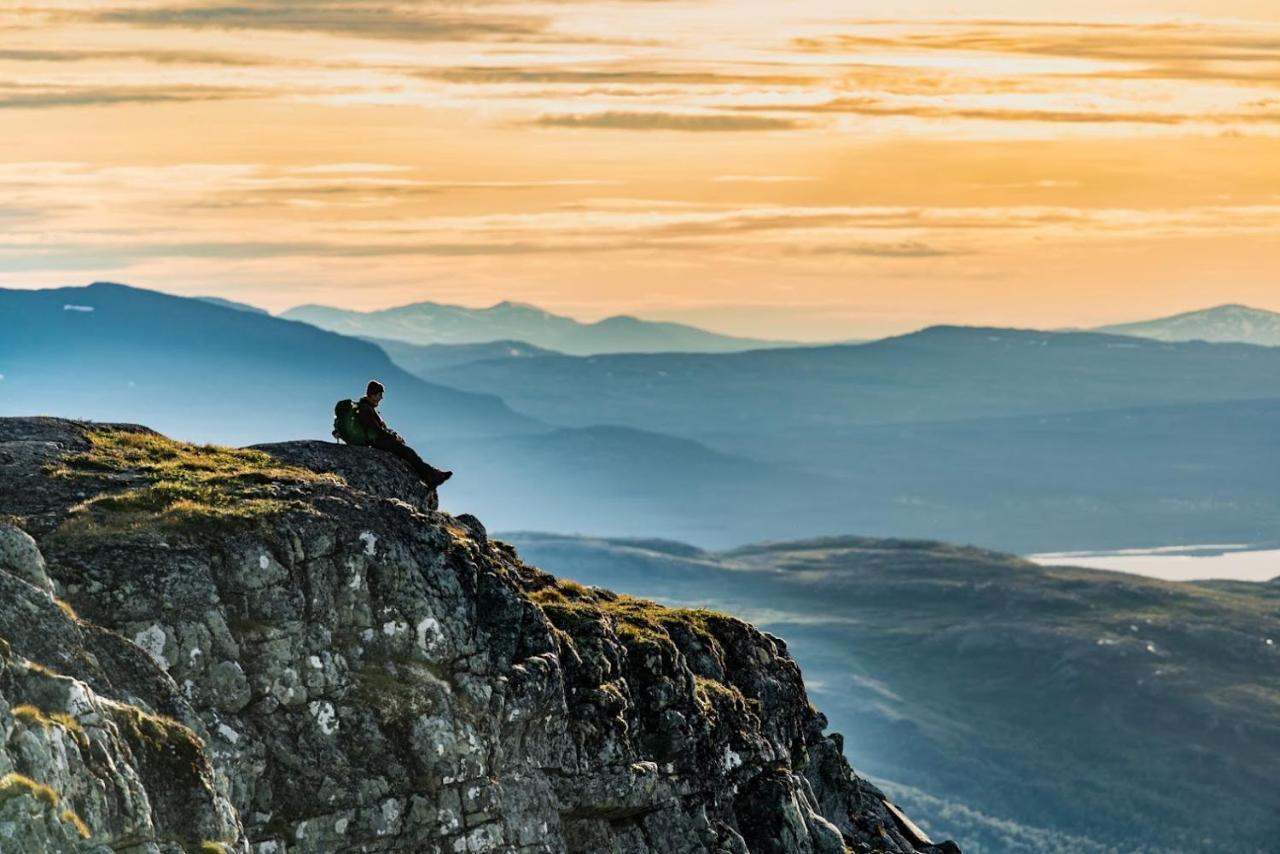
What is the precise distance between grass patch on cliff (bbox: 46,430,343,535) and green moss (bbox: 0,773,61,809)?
1266cm

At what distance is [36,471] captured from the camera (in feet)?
162

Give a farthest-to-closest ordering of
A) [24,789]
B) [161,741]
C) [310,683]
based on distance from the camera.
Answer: [310,683] < [161,741] < [24,789]

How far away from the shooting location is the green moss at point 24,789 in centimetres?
3191

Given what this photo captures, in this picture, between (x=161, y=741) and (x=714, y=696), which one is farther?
(x=714, y=696)

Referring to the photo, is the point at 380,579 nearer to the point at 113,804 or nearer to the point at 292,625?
the point at 292,625

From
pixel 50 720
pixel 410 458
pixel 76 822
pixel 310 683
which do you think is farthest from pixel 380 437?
pixel 76 822

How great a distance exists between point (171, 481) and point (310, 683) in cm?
851

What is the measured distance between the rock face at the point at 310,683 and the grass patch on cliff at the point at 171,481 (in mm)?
110

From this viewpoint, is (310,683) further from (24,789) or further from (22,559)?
(24,789)

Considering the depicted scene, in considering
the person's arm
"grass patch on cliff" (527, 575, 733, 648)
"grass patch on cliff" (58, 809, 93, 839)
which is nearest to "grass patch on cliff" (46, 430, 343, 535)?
the person's arm

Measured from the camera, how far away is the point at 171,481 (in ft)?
163

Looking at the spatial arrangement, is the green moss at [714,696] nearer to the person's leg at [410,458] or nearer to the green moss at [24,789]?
the person's leg at [410,458]

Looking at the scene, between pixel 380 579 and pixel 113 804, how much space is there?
42.5ft

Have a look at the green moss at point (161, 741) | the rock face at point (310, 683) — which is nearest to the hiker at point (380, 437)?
the rock face at point (310, 683)
